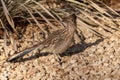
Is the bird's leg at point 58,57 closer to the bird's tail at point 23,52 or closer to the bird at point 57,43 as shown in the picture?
the bird at point 57,43

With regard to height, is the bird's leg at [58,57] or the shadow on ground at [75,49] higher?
the bird's leg at [58,57]

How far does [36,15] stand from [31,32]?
353mm

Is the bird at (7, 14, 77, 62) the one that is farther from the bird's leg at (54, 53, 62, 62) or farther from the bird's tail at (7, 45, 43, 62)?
the bird's leg at (54, 53, 62, 62)

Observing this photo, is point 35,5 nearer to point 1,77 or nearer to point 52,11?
point 52,11

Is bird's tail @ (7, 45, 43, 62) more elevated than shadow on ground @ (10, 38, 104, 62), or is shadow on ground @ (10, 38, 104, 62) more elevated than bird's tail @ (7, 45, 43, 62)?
bird's tail @ (7, 45, 43, 62)

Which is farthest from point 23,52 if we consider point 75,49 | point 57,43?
point 75,49

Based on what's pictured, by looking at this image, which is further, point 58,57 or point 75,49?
point 75,49

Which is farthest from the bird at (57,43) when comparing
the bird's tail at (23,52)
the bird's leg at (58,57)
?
the bird's leg at (58,57)

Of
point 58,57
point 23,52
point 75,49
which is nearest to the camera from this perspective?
point 23,52

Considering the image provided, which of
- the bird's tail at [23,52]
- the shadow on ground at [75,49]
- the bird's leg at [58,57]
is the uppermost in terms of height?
the bird's tail at [23,52]

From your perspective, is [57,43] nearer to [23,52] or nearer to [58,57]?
[58,57]

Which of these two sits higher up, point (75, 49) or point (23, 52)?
point (23, 52)

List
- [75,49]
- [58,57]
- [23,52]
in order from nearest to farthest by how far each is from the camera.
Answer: [23,52]
[58,57]
[75,49]

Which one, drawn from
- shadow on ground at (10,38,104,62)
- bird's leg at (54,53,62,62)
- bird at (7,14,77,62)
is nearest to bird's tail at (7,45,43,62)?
bird at (7,14,77,62)
